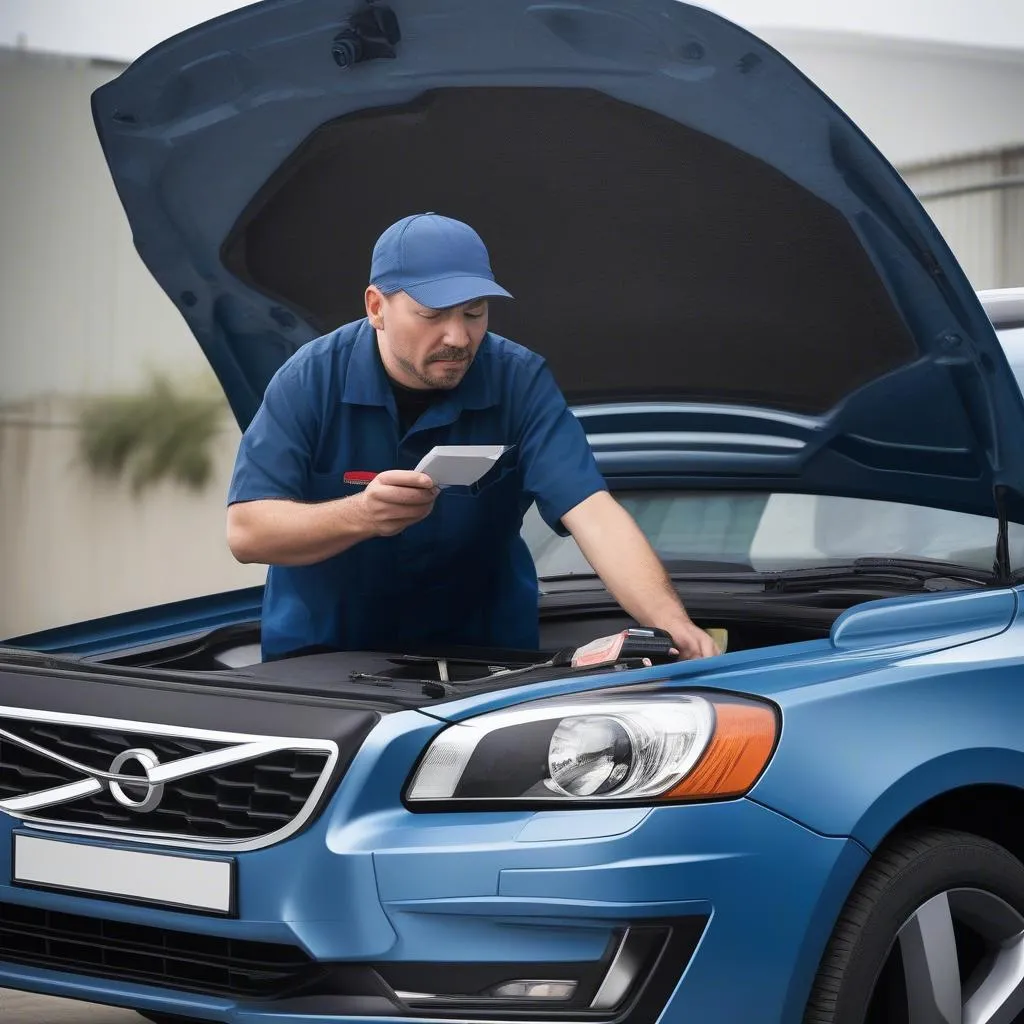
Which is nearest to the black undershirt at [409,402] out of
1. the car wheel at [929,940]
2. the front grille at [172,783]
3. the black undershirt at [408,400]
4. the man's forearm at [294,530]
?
the black undershirt at [408,400]

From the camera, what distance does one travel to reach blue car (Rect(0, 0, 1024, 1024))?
8.30 ft

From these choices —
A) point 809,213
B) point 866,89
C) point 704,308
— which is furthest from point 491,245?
point 866,89

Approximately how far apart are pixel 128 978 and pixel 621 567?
1271 millimetres

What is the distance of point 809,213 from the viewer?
357cm

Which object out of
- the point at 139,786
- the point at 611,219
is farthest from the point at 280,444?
the point at 139,786

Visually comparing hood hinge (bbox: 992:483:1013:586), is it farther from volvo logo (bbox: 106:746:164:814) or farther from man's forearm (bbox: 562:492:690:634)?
volvo logo (bbox: 106:746:164:814)

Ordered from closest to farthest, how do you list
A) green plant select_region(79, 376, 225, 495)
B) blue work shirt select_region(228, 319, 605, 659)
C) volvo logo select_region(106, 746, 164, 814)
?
volvo logo select_region(106, 746, 164, 814)
blue work shirt select_region(228, 319, 605, 659)
green plant select_region(79, 376, 225, 495)

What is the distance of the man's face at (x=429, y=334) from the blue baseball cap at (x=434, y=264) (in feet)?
0.13

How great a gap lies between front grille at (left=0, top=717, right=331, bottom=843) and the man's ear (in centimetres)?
112

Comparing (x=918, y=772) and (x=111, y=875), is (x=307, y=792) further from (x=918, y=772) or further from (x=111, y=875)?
(x=918, y=772)

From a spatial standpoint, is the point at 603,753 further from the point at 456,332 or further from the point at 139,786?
the point at 456,332

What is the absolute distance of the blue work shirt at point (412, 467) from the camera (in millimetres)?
3658

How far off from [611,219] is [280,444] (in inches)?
34.1

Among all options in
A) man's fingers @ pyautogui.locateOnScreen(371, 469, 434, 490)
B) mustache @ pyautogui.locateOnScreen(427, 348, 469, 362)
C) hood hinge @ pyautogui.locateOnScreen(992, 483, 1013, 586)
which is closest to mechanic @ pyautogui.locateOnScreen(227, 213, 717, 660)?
mustache @ pyautogui.locateOnScreen(427, 348, 469, 362)
